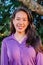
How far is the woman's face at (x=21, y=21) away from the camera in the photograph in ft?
11.8

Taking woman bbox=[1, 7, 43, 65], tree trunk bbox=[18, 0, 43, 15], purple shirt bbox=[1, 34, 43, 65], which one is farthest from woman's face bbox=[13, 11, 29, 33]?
tree trunk bbox=[18, 0, 43, 15]

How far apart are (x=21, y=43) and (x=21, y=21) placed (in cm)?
23

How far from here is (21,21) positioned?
142 inches

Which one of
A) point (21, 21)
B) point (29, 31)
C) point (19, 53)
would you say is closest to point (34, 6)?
point (29, 31)

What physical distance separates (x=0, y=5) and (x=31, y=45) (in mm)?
2454

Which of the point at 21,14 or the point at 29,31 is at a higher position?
the point at 21,14

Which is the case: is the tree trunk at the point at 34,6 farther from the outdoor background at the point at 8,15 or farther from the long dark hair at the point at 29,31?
the long dark hair at the point at 29,31

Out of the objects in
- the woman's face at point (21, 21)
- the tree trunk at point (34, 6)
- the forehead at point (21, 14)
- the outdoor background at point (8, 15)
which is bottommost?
the outdoor background at point (8, 15)

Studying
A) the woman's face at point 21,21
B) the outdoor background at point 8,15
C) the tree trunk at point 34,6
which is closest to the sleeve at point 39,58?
the woman's face at point 21,21

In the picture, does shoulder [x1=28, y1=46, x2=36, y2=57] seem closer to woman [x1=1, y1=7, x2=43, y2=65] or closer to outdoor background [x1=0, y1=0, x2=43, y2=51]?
woman [x1=1, y1=7, x2=43, y2=65]

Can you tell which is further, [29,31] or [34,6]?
[34,6]

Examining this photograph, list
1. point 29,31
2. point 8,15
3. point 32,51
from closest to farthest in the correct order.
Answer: point 32,51 → point 29,31 → point 8,15

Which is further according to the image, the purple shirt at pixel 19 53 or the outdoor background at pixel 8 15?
the outdoor background at pixel 8 15

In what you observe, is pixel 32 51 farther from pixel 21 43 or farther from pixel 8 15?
pixel 8 15
